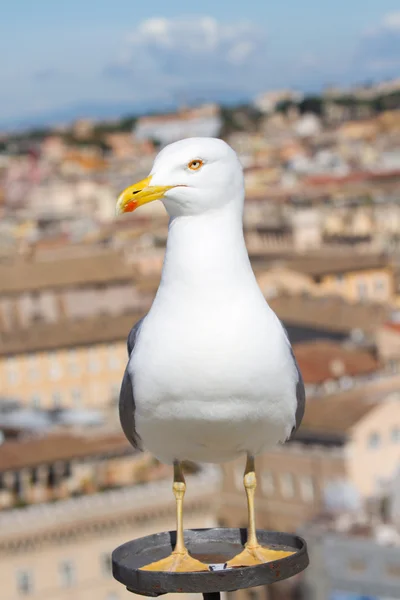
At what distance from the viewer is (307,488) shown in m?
42.8

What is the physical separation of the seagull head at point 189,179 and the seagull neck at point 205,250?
34mm

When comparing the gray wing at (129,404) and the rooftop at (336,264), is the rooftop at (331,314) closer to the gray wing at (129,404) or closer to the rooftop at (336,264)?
the rooftop at (336,264)

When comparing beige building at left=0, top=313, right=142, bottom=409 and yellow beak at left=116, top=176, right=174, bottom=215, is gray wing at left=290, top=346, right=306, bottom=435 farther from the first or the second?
beige building at left=0, top=313, right=142, bottom=409

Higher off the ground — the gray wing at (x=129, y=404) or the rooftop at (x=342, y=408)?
the rooftop at (x=342, y=408)

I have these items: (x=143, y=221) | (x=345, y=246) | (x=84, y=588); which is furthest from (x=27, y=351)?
(x=143, y=221)

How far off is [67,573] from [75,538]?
0.83 m

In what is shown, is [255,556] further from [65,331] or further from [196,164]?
[65,331]

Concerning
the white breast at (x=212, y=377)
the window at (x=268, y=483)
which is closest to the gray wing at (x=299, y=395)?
the white breast at (x=212, y=377)

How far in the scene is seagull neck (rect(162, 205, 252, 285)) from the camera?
564 cm

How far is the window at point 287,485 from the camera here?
141 ft

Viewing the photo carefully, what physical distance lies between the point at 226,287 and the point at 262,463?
1484 inches

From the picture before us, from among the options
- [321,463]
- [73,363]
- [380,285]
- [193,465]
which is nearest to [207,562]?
[193,465]

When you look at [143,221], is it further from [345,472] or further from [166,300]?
[166,300]

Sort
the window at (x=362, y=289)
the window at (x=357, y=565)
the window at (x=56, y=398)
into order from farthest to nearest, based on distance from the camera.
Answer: the window at (x=362, y=289) < the window at (x=56, y=398) < the window at (x=357, y=565)
